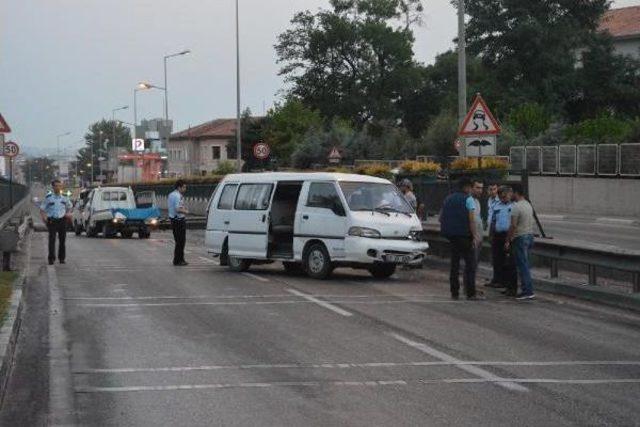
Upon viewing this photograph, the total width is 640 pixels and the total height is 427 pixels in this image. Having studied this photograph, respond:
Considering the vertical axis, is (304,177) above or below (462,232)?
above

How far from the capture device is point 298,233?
20031mm

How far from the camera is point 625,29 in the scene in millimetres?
83938

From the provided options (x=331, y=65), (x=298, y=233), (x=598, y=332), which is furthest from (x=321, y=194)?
(x=331, y=65)

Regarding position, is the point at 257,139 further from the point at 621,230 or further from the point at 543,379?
the point at 543,379

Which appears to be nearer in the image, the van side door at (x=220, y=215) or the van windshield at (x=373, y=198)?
the van windshield at (x=373, y=198)

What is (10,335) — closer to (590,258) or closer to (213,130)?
(590,258)

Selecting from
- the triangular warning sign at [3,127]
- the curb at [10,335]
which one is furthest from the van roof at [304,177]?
the curb at [10,335]

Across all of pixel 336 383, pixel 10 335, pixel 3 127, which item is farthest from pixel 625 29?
pixel 336 383

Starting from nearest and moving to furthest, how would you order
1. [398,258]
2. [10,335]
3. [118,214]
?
1. [10,335]
2. [398,258]
3. [118,214]

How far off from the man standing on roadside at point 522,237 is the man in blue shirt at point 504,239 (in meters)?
0.27

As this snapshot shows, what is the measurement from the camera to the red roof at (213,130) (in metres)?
127

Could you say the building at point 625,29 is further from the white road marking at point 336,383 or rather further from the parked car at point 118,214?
the white road marking at point 336,383

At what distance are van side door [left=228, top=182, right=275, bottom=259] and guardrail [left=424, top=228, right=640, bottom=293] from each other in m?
4.97

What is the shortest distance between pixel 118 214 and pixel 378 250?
21827 millimetres
